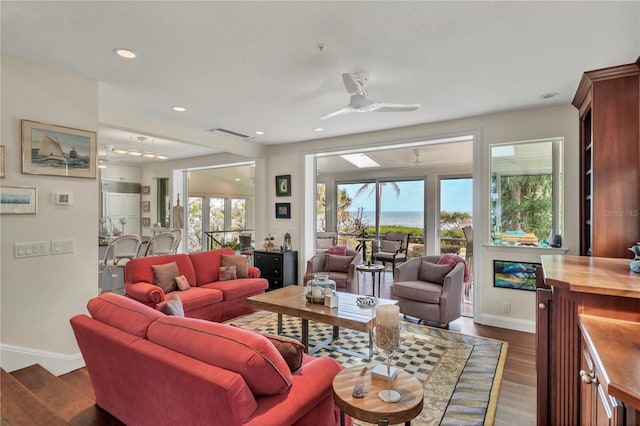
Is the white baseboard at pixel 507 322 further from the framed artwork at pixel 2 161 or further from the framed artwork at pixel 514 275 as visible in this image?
the framed artwork at pixel 2 161

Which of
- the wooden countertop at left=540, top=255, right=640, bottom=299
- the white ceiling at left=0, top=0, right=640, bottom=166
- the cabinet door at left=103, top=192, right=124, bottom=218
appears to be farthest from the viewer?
the cabinet door at left=103, top=192, right=124, bottom=218

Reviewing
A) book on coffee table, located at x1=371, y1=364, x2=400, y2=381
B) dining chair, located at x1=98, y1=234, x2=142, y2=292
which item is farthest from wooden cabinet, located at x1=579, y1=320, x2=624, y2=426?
dining chair, located at x1=98, y1=234, x2=142, y2=292

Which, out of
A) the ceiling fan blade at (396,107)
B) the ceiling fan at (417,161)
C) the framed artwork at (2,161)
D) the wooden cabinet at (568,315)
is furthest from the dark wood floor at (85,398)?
the ceiling fan at (417,161)

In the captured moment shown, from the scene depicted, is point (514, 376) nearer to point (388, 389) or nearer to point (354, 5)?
point (388, 389)

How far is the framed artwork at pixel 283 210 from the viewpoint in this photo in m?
6.01

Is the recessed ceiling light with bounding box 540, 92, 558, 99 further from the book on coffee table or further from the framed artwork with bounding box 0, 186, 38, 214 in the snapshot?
the framed artwork with bounding box 0, 186, 38, 214

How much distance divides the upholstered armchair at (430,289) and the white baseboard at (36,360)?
136 inches

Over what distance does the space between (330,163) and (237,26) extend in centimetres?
611

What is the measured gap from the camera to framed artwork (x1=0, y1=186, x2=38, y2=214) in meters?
2.55

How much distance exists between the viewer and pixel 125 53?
254 cm

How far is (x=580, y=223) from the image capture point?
345 cm

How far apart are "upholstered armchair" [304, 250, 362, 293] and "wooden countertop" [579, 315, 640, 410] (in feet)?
11.5

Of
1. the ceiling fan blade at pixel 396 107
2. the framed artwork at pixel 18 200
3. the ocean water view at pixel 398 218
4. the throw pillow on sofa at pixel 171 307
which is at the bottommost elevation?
the throw pillow on sofa at pixel 171 307

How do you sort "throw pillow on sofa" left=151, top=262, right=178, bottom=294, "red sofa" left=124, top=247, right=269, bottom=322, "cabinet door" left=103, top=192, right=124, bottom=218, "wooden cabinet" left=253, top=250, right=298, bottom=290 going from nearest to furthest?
"red sofa" left=124, top=247, right=269, bottom=322, "throw pillow on sofa" left=151, top=262, right=178, bottom=294, "wooden cabinet" left=253, top=250, right=298, bottom=290, "cabinet door" left=103, top=192, right=124, bottom=218
